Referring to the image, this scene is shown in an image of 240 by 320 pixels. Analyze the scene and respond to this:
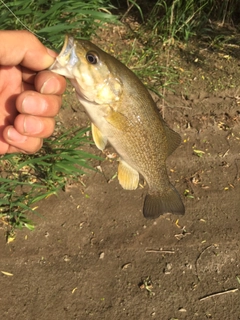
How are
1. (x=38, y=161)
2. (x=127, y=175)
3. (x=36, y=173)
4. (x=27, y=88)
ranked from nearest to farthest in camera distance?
(x=127, y=175), (x=27, y=88), (x=38, y=161), (x=36, y=173)

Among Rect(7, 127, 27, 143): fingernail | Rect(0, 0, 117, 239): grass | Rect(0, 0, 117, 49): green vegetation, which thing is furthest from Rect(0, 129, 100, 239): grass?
Rect(7, 127, 27, 143): fingernail

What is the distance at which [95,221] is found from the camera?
3100 mm

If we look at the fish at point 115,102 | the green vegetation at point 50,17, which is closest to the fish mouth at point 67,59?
the fish at point 115,102

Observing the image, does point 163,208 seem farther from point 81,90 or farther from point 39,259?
point 39,259

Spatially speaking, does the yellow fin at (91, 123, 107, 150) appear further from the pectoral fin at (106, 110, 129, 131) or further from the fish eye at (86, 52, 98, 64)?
the fish eye at (86, 52, 98, 64)

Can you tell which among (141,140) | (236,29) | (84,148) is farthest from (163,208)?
(236,29)

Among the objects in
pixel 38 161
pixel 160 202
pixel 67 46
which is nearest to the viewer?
pixel 67 46

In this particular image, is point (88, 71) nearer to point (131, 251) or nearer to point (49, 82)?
point (49, 82)

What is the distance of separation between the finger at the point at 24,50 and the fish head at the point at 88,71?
0.30 metres

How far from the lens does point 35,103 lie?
76.3 inches

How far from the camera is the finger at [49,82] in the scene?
190 cm

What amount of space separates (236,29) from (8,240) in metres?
3.24


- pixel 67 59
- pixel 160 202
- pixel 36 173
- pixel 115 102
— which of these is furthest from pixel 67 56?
pixel 36 173

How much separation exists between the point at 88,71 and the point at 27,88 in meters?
0.62
